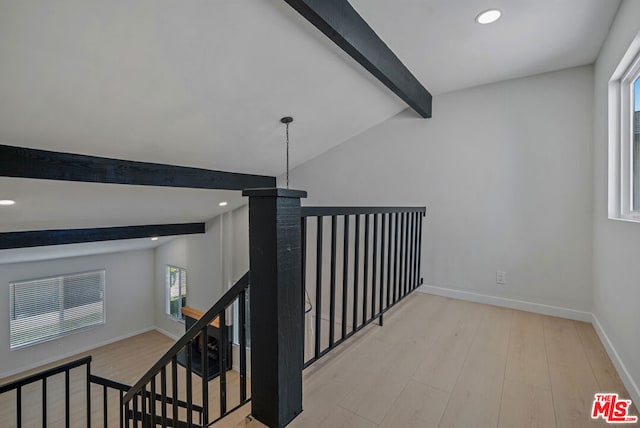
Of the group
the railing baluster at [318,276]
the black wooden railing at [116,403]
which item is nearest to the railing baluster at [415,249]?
the railing baluster at [318,276]

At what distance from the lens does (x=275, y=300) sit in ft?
3.92

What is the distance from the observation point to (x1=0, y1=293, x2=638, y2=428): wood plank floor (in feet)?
4.68

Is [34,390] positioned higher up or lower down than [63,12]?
lower down

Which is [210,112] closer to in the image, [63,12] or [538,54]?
[63,12]

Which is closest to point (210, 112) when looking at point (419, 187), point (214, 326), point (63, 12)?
point (63, 12)

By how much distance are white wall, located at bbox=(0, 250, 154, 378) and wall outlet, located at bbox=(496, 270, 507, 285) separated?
7.51m

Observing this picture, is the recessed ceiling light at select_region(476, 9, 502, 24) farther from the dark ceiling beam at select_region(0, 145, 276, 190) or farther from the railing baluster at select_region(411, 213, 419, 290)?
the dark ceiling beam at select_region(0, 145, 276, 190)

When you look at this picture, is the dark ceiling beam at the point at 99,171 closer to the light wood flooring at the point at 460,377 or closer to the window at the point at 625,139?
the light wood flooring at the point at 460,377

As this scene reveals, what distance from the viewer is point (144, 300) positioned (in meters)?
7.37

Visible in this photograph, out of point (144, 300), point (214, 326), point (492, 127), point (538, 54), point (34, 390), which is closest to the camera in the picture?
point (538, 54)

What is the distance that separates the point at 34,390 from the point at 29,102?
5.63m

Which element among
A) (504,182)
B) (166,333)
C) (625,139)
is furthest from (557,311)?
(166,333)

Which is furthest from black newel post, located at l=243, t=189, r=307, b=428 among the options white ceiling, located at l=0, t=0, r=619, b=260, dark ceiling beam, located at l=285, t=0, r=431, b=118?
white ceiling, located at l=0, t=0, r=619, b=260
